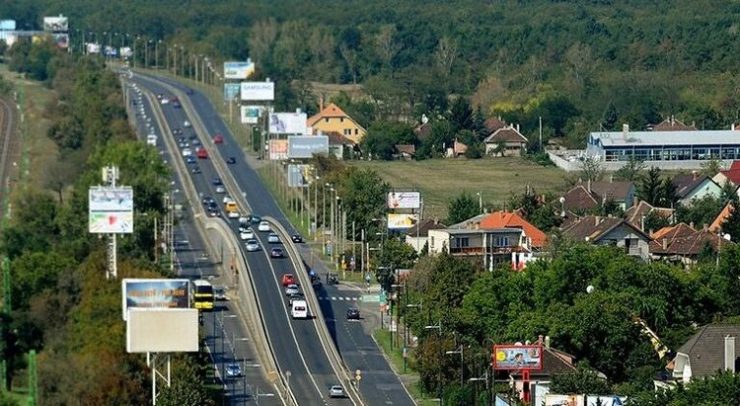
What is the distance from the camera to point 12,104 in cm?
19100

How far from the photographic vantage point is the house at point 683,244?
102 m

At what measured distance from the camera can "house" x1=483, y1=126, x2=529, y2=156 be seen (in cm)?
15712

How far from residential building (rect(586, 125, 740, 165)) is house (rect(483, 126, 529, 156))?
34.1ft

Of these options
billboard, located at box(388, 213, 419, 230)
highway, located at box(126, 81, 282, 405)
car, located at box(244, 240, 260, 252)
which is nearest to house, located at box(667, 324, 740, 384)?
highway, located at box(126, 81, 282, 405)

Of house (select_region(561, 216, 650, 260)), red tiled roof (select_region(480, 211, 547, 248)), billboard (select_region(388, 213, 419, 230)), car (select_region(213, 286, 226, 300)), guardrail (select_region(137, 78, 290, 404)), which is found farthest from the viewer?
billboard (select_region(388, 213, 419, 230))

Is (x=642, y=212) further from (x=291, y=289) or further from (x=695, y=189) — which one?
(x=291, y=289)

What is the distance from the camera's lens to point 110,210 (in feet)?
341

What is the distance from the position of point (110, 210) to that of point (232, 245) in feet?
38.7

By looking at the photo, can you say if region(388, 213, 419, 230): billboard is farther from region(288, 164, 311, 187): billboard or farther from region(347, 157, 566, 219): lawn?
region(288, 164, 311, 187): billboard

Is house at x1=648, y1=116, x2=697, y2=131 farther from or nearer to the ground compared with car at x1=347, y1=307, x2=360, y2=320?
farther from the ground

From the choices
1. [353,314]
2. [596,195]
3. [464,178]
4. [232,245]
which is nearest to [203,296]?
[353,314]

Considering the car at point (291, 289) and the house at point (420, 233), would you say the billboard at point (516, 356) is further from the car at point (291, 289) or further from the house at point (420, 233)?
the house at point (420, 233)

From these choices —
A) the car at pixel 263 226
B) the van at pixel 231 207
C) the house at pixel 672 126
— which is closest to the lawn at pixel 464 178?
the car at pixel 263 226

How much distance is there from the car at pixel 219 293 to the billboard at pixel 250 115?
6067cm
